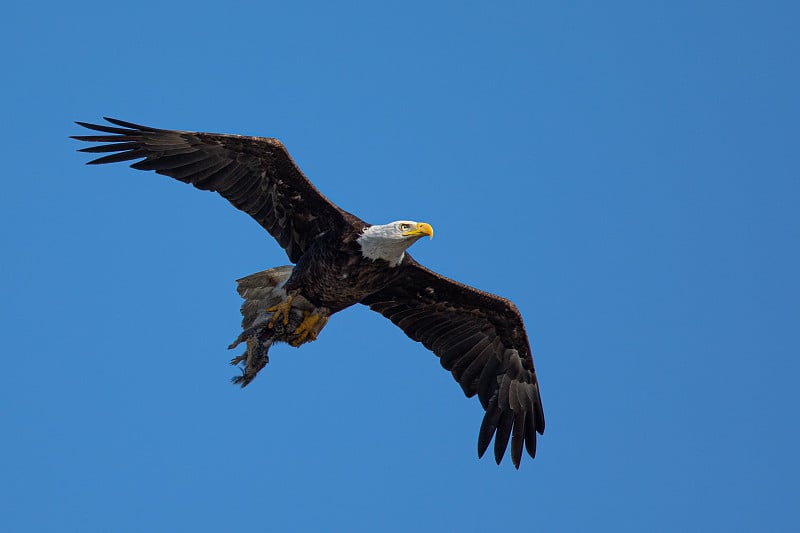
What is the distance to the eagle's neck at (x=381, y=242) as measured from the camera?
530 inches

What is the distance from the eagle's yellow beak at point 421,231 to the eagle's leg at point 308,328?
1569 mm

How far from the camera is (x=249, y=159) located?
45.5 ft

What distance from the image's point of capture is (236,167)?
13930 mm

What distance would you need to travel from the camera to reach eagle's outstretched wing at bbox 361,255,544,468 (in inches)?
595

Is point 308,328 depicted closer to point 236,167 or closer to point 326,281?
point 326,281

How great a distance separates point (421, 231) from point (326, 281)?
122cm

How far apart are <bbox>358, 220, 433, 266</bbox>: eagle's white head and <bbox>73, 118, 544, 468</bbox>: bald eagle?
0.01 metres

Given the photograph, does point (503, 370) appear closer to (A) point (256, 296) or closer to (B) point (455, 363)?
(B) point (455, 363)

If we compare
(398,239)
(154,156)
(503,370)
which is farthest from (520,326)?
(154,156)

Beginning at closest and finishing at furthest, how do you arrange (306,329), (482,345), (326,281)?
(326,281) → (306,329) → (482,345)

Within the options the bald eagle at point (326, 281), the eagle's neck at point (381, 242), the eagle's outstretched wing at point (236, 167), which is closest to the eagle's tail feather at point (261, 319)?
the bald eagle at point (326, 281)

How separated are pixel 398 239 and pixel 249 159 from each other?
1963mm

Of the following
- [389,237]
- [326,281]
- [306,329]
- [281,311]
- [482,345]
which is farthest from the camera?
[482,345]

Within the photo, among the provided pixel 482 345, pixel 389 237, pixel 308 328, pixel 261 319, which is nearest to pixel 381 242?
pixel 389 237
